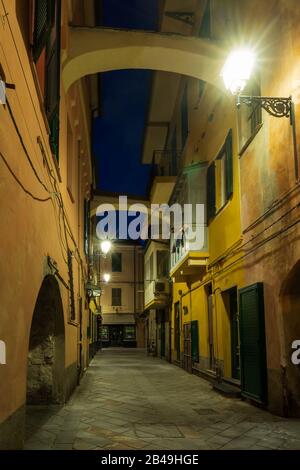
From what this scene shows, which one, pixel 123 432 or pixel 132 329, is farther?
pixel 132 329

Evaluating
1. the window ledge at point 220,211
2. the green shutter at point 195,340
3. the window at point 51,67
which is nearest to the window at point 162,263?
the green shutter at point 195,340

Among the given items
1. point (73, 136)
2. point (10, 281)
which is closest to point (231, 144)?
point (73, 136)

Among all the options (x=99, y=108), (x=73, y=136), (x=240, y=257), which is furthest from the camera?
(x=99, y=108)

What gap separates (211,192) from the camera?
13.8 meters

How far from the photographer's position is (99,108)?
19547 mm

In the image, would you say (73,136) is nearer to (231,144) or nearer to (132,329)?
(231,144)

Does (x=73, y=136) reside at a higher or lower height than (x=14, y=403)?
higher

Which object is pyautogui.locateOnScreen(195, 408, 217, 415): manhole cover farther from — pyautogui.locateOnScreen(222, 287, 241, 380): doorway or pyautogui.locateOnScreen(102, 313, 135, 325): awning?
pyautogui.locateOnScreen(102, 313, 135, 325): awning

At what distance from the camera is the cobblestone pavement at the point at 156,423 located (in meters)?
6.42

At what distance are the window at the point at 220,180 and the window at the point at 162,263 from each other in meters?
12.3

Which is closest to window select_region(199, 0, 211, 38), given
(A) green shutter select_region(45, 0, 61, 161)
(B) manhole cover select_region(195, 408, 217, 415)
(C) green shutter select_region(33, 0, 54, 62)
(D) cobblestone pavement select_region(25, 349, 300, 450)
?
(A) green shutter select_region(45, 0, 61, 161)

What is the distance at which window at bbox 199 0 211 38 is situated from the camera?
1421 cm

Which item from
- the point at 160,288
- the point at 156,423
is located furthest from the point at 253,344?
the point at 160,288
